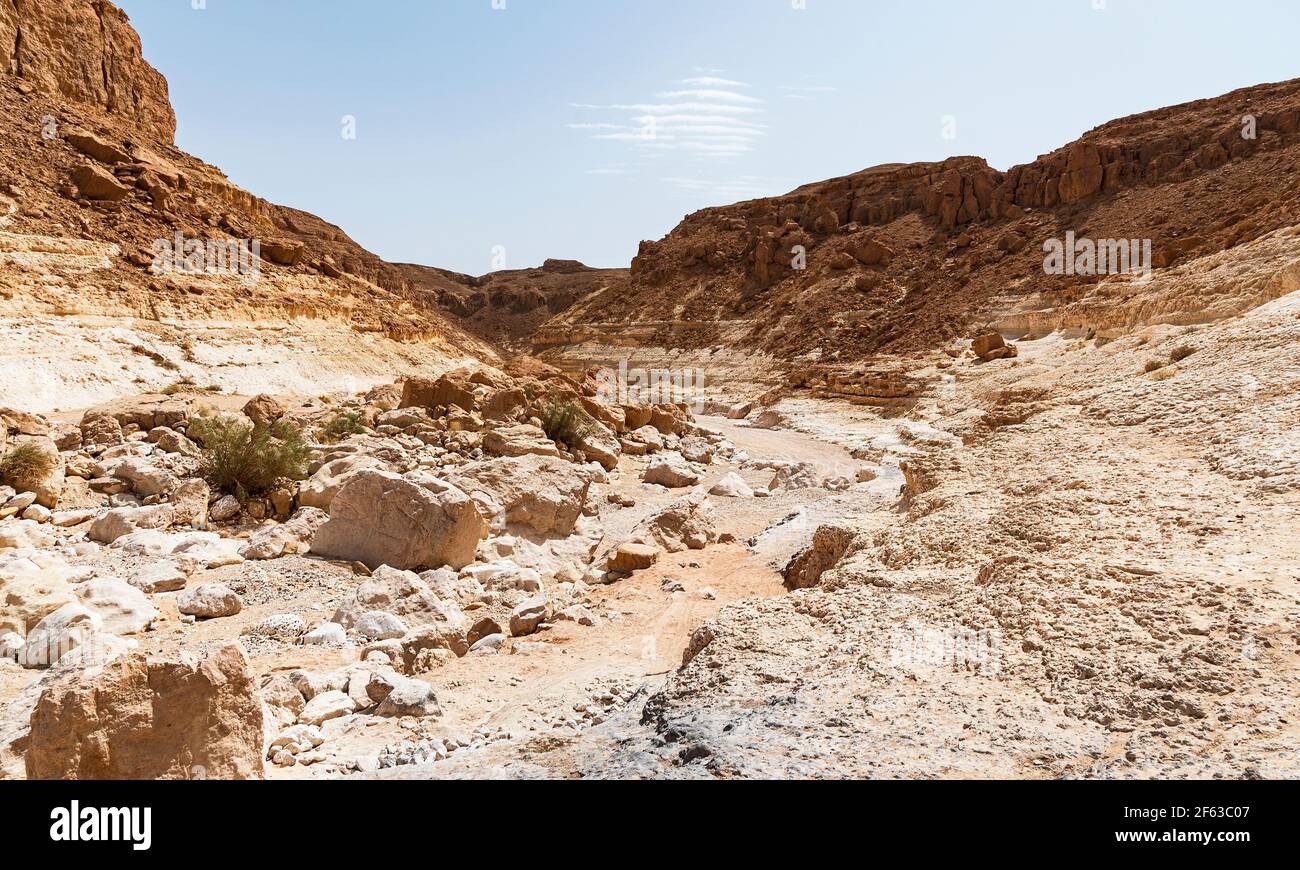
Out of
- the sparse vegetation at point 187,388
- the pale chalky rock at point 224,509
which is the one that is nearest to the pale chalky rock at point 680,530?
the pale chalky rock at point 224,509

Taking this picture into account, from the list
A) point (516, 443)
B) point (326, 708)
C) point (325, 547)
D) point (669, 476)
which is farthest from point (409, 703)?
point (669, 476)

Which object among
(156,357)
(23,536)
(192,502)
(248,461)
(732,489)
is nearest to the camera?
(23,536)

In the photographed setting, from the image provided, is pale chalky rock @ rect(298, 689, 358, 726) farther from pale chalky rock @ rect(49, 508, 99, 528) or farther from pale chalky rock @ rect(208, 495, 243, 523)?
pale chalky rock @ rect(49, 508, 99, 528)

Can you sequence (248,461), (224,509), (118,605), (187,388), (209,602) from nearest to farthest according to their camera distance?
(118,605)
(209,602)
(224,509)
(248,461)
(187,388)

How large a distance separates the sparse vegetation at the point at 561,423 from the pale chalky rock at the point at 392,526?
6.43 metres

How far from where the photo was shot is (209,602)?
555 centimetres

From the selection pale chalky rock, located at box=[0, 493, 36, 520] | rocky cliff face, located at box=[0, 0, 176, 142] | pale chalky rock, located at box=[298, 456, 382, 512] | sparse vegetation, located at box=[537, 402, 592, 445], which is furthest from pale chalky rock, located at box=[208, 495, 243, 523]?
rocky cliff face, located at box=[0, 0, 176, 142]

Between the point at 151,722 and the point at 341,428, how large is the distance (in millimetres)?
9216

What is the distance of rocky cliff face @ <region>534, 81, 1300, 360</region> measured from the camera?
27.0 metres

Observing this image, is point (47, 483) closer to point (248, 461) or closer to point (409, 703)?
point (248, 461)

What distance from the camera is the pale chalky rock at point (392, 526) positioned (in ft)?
22.9

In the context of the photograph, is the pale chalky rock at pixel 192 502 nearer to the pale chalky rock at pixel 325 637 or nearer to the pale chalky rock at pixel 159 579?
the pale chalky rock at pixel 159 579
